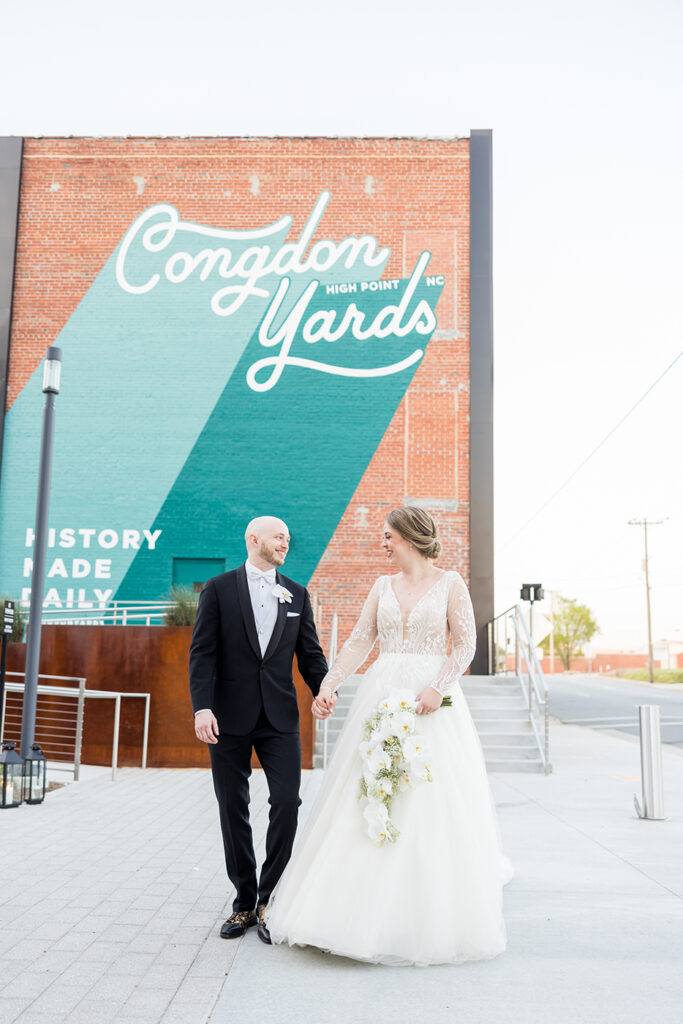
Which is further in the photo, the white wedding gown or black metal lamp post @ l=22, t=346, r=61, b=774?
black metal lamp post @ l=22, t=346, r=61, b=774

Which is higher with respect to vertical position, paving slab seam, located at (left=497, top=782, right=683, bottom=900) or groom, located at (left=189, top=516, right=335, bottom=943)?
groom, located at (left=189, top=516, right=335, bottom=943)

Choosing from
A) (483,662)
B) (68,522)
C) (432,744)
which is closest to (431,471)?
(483,662)

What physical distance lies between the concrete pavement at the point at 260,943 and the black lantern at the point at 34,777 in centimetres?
41

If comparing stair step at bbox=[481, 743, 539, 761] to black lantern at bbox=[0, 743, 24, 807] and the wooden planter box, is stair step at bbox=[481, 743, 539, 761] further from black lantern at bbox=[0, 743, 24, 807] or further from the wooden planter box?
black lantern at bbox=[0, 743, 24, 807]

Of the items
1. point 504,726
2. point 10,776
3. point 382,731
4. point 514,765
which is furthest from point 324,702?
point 504,726

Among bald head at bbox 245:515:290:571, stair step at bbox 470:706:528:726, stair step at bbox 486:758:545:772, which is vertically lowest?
stair step at bbox 486:758:545:772

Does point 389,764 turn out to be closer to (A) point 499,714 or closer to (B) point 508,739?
(B) point 508,739

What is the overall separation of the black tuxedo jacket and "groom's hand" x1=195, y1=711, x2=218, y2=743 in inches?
3.0

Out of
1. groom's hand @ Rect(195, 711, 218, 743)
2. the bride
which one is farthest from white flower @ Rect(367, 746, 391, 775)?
groom's hand @ Rect(195, 711, 218, 743)

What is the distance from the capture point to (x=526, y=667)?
43.6 feet

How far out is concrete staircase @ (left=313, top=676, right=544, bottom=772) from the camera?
11201 mm

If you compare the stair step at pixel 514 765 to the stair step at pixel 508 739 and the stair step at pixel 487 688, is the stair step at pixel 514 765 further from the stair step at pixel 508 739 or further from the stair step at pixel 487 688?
the stair step at pixel 487 688

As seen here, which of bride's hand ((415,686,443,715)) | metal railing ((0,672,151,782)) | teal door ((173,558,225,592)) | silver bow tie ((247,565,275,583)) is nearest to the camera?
bride's hand ((415,686,443,715))

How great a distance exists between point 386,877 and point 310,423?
13006mm
